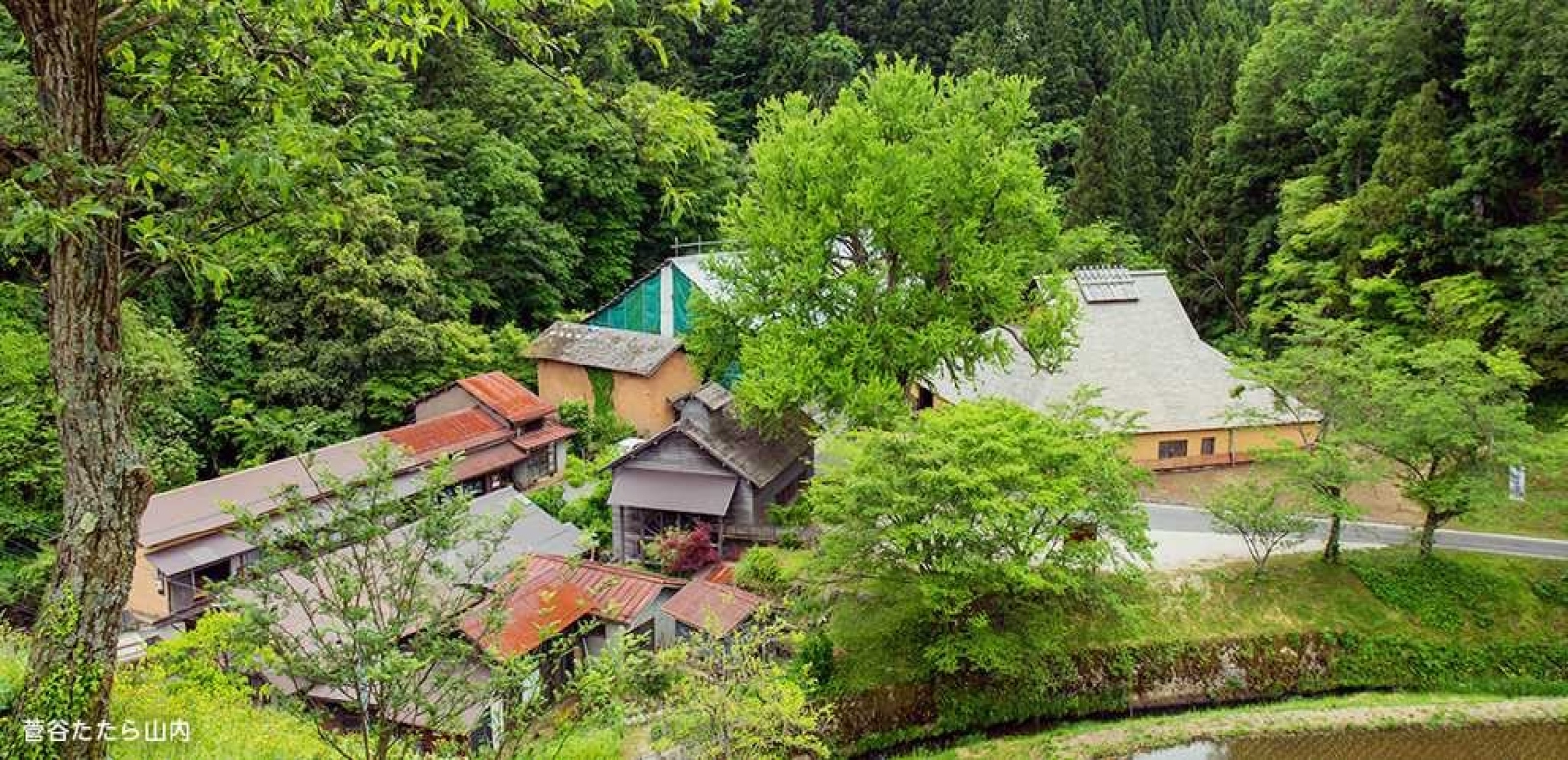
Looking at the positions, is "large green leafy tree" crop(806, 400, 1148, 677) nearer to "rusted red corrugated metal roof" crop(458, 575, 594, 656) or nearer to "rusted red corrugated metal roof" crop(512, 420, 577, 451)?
"rusted red corrugated metal roof" crop(458, 575, 594, 656)

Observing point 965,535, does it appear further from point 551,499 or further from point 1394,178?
point 1394,178

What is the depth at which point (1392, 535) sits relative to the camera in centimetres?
1662

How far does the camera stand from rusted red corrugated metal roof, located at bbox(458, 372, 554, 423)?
2072 centimetres

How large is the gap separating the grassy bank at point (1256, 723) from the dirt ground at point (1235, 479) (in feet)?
13.4

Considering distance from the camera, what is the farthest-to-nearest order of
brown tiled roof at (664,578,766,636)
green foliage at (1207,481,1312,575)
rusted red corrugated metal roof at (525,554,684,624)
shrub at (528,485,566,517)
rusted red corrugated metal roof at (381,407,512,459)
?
rusted red corrugated metal roof at (381,407,512,459) < shrub at (528,485,566,517) < green foliage at (1207,481,1312,575) < rusted red corrugated metal roof at (525,554,684,624) < brown tiled roof at (664,578,766,636)

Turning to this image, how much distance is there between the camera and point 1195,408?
19.9 meters

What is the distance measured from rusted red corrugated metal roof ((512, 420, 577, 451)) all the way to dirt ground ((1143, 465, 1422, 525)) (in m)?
12.6

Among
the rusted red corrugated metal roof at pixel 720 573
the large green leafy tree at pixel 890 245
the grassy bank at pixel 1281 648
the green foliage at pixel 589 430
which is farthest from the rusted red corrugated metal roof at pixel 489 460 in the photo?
the grassy bank at pixel 1281 648

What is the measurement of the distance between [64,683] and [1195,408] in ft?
64.8

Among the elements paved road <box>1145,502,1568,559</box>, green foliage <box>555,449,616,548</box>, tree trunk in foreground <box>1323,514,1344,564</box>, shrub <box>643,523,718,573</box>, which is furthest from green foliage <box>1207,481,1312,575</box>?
green foliage <box>555,449,616,548</box>

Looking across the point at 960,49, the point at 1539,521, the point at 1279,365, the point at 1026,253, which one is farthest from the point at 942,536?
the point at 960,49

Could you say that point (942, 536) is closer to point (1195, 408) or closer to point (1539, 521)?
point (1195, 408)

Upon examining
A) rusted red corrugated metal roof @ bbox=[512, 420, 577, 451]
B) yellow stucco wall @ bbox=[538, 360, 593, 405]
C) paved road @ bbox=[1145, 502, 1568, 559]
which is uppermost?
yellow stucco wall @ bbox=[538, 360, 593, 405]

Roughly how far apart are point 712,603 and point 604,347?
10.8m
